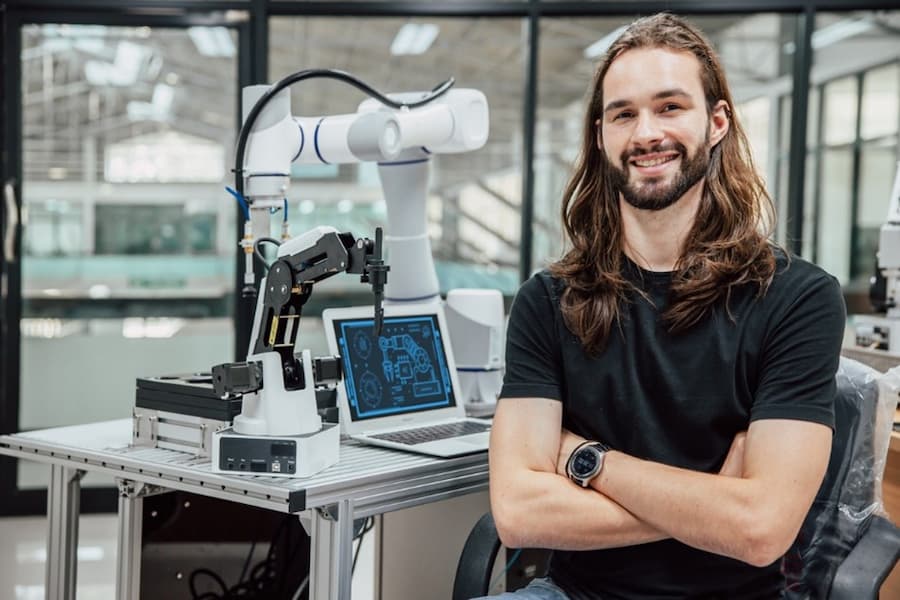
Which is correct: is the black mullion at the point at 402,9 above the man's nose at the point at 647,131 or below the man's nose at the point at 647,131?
above

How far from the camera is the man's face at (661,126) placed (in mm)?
1470

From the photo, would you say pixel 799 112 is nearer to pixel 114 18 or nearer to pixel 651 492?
pixel 114 18

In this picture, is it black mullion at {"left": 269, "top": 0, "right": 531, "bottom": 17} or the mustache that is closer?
the mustache

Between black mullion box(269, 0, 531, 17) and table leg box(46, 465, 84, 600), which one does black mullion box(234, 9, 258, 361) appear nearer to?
black mullion box(269, 0, 531, 17)

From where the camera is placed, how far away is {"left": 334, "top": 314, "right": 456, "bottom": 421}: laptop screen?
1947 millimetres

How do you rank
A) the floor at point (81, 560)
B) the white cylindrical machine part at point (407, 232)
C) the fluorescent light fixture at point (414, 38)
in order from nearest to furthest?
the white cylindrical machine part at point (407, 232) < the floor at point (81, 560) < the fluorescent light fixture at point (414, 38)

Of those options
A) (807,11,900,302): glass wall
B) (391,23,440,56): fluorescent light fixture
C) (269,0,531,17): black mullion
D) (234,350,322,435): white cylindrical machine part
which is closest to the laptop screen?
(234,350,322,435): white cylindrical machine part

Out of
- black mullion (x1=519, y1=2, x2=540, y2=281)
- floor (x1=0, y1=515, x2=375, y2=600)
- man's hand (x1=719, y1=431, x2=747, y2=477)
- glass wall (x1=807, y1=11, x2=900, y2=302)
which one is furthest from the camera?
glass wall (x1=807, y1=11, x2=900, y2=302)

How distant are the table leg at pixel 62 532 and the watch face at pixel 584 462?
3.42 ft

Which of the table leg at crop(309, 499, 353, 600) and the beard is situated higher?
the beard

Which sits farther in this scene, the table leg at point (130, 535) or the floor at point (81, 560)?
the floor at point (81, 560)

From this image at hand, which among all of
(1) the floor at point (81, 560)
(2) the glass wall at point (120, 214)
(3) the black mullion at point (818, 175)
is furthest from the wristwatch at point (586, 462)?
(3) the black mullion at point (818, 175)

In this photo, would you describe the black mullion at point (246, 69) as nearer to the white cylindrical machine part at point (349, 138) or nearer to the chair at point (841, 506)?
the white cylindrical machine part at point (349, 138)

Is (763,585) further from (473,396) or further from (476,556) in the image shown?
(473,396)
